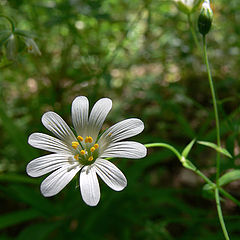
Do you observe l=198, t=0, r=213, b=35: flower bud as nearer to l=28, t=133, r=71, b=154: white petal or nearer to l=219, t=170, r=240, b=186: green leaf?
l=219, t=170, r=240, b=186: green leaf

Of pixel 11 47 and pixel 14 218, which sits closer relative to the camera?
pixel 11 47

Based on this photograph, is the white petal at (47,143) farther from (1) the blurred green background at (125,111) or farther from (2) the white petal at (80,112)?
(1) the blurred green background at (125,111)

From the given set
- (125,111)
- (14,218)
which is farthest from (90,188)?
(125,111)

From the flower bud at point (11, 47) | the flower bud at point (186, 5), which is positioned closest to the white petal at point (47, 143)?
the flower bud at point (11, 47)

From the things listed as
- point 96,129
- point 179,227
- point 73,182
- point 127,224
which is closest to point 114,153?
point 96,129

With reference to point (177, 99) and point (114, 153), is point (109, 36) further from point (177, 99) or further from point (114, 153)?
point (114, 153)

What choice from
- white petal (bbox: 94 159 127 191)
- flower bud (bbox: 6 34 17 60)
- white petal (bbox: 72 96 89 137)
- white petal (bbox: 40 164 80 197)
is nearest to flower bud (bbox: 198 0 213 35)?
white petal (bbox: 72 96 89 137)

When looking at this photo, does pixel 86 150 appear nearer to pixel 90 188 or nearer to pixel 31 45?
pixel 90 188

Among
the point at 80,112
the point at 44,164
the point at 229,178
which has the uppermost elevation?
the point at 80,112
